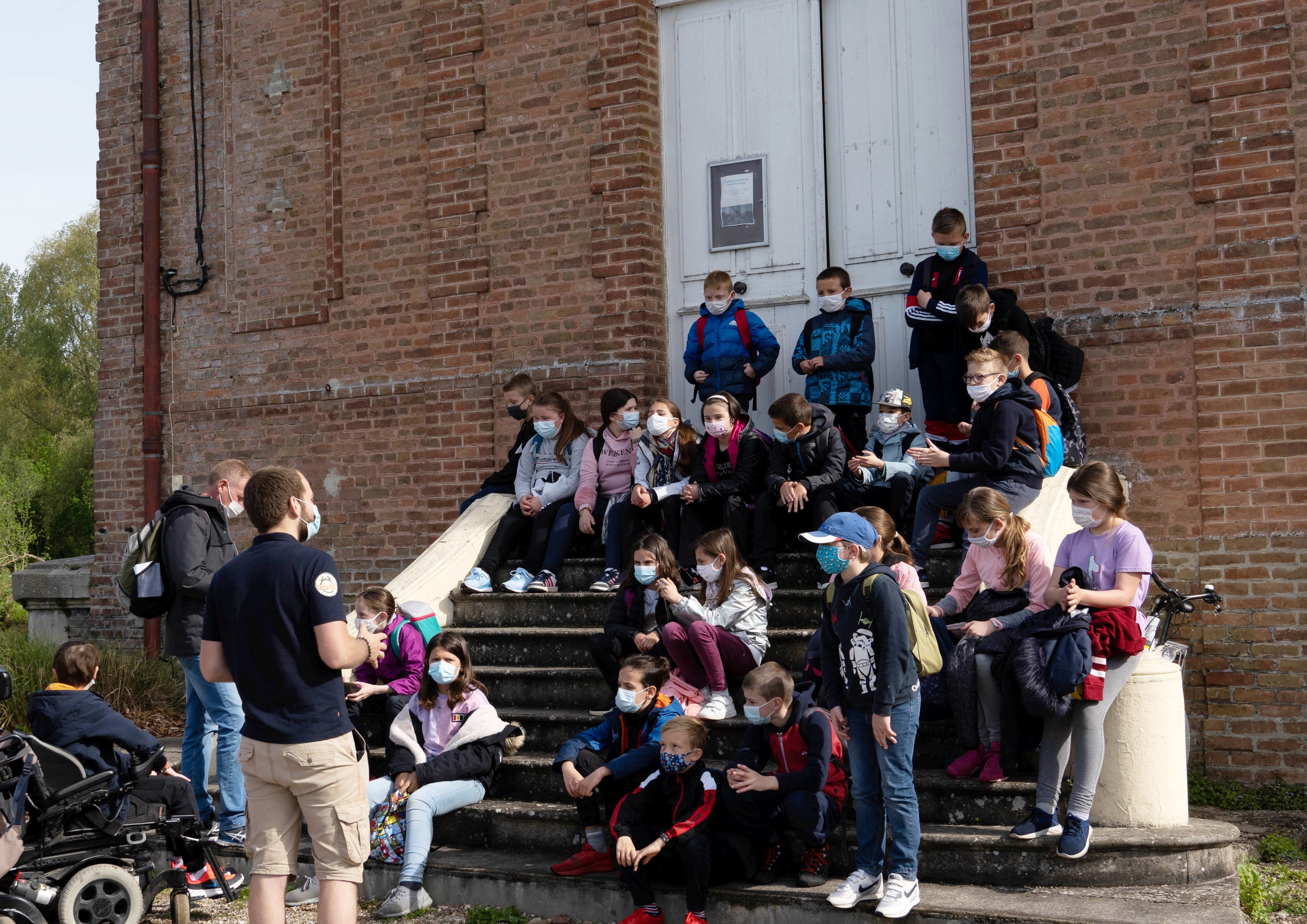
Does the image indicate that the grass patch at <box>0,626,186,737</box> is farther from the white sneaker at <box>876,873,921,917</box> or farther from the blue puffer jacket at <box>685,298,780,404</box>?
the white sneaker at <box>876,873,921,917</box>

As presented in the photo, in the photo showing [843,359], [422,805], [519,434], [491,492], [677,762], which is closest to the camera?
[677,762]

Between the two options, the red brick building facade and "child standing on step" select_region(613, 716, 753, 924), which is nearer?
"child standing on step" select_region(613, 716, 753, 924)

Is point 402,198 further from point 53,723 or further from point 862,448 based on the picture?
point 53,723

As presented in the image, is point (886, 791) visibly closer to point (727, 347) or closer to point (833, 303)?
point (833, 303)

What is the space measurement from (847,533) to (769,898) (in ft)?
5.23

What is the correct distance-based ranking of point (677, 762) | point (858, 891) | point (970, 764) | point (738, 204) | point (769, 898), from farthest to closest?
point (738, 204) < point (970, 764) < point (677, 762) < point (769, 898) < point (858, 891)

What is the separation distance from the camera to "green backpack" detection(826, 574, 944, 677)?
5.14 meters

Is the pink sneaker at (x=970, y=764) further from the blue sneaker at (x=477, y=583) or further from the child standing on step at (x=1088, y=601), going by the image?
the blue sneaker at (x=477, y=583)

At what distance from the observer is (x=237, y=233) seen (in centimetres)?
1127

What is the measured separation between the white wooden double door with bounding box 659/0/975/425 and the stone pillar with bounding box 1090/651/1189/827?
3.64 metres

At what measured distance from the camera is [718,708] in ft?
20.6

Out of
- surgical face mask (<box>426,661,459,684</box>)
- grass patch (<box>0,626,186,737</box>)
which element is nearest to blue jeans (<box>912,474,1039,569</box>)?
surgical face mask (<box>426,661,459,684</box>)

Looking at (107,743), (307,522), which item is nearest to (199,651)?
(107,743)

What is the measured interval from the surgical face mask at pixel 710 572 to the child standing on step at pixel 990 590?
114 cm
